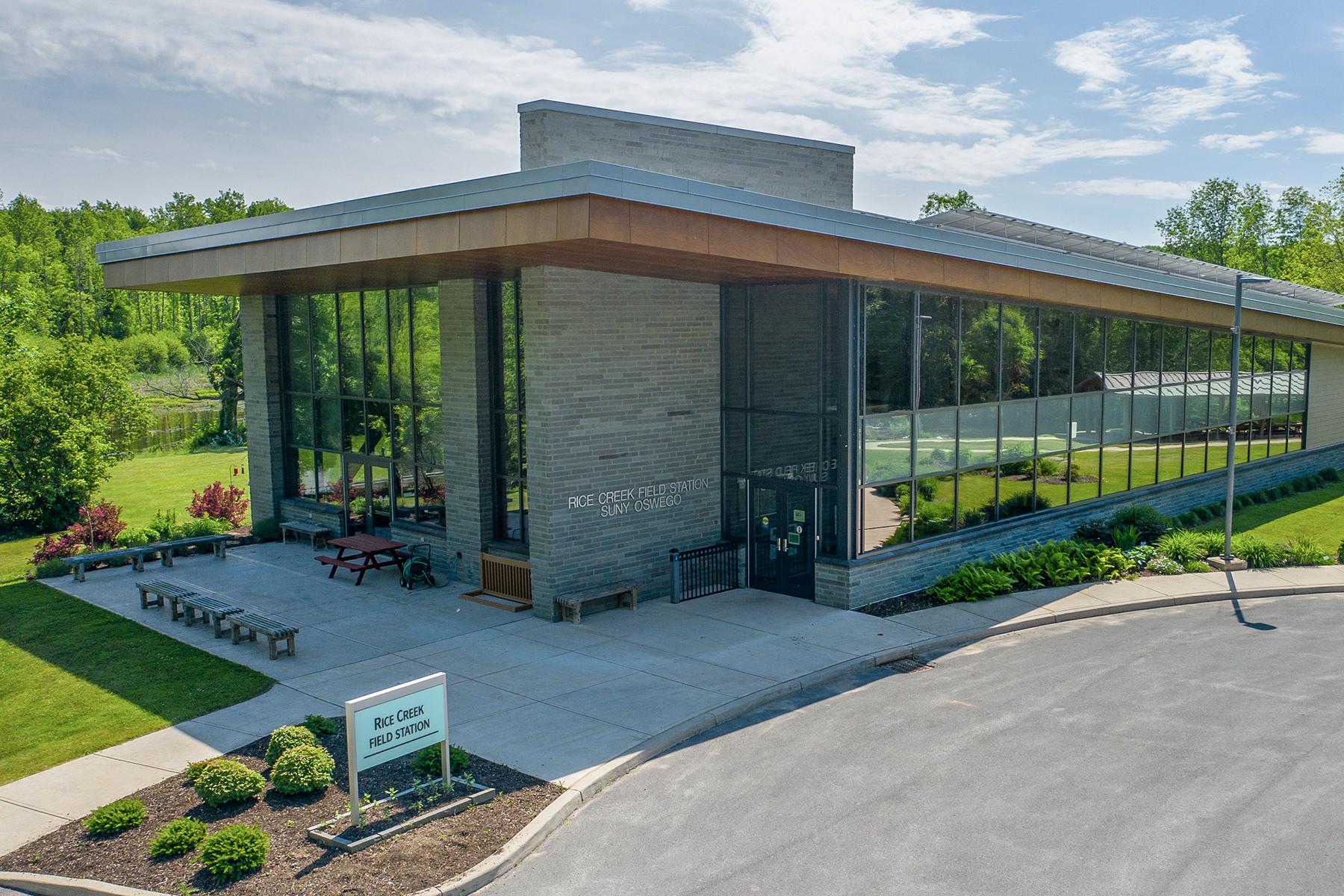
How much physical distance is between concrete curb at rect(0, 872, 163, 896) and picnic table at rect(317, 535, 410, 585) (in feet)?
34.9

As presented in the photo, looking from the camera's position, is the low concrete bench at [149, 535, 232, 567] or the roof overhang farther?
the low concrete bench at [149, 535, 232, 567]

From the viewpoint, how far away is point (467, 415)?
18609 mm

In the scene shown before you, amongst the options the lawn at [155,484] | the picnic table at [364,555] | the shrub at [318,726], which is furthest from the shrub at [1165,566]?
the lawn at [155,484]

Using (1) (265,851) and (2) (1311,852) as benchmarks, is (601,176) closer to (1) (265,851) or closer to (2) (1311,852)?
(1) (265,851)

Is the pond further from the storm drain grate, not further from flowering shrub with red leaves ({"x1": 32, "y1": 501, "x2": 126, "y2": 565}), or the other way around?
the storm drain grate

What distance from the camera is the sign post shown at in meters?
9.14

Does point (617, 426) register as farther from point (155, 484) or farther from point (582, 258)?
point (155, 484)

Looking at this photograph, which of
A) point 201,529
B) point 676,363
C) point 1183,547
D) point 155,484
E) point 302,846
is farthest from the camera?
point 155,484

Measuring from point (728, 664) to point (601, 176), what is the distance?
266 inches

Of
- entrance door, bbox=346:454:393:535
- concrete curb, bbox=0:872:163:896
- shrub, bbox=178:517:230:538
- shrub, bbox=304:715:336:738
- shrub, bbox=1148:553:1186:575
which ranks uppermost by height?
entrance door, bbox=346:454:393:535

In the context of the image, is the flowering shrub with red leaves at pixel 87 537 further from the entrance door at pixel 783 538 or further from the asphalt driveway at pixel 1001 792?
the asphalt driveway at pixel 1001 792

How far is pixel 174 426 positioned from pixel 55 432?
117ft

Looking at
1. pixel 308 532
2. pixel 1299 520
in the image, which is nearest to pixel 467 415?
pixel 308 532

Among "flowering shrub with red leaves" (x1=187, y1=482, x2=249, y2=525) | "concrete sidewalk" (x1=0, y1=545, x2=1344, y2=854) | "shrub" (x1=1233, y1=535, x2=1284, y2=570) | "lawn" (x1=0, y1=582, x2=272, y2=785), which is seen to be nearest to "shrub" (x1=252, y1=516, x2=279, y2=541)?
"flowering shrub with red leaves" (x1=187, y1=482, x2=249, y2=525)
